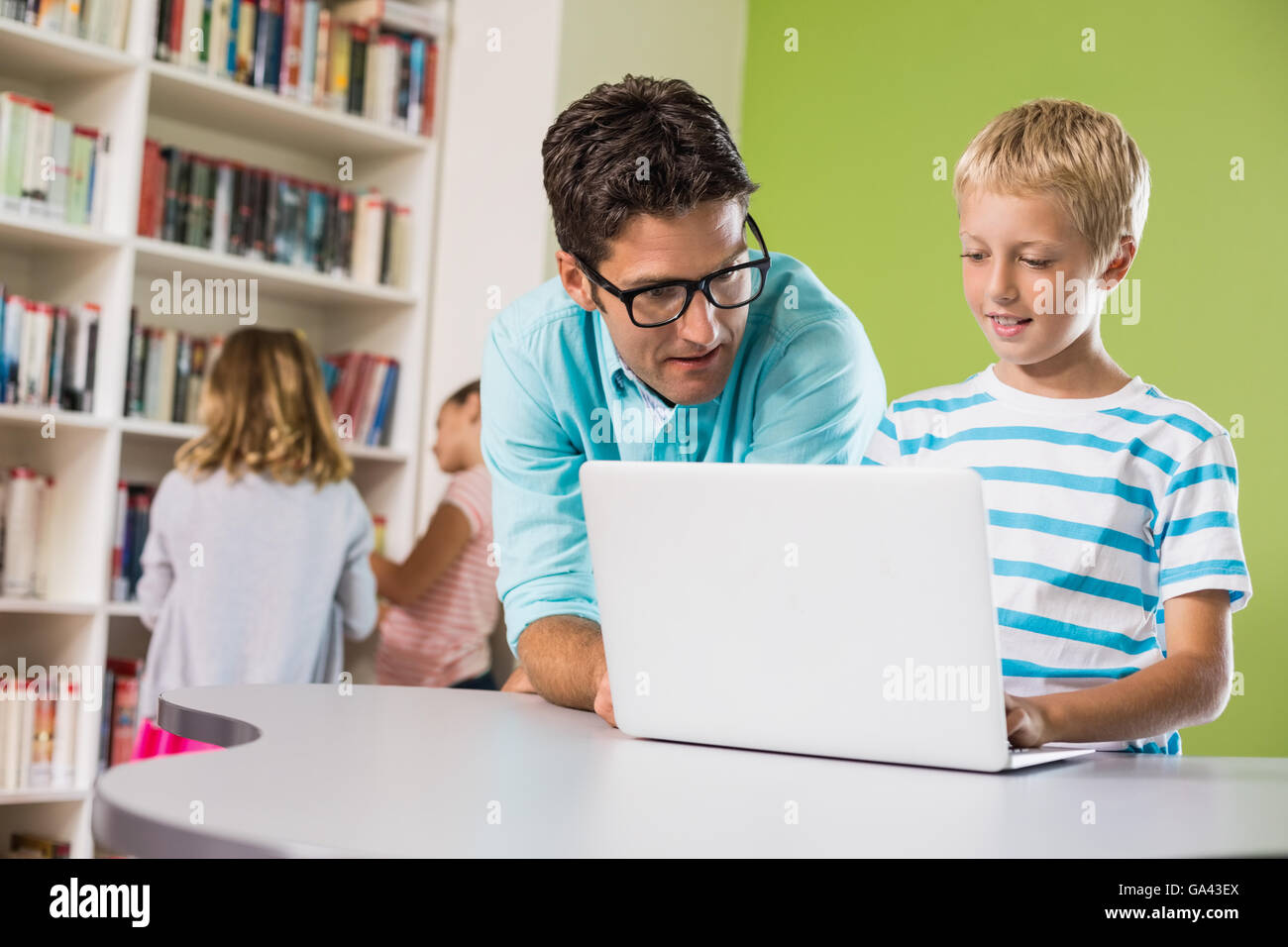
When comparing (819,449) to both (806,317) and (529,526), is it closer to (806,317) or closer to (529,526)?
(806,317)

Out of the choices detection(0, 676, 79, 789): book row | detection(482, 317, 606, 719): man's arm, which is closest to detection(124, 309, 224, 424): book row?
detection(0, 676, 79, 789): book row

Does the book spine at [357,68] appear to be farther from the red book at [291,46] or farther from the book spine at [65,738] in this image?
the book spine at [65,738]

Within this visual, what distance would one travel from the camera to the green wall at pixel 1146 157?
245 cm

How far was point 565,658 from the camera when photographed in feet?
4.29

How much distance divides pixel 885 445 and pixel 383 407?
2327 millimetres

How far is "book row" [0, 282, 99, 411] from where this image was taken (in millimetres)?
2869

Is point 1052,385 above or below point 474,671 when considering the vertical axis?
above

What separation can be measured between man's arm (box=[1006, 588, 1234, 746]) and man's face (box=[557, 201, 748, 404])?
0.53 m

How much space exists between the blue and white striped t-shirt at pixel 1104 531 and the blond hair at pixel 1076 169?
19 centimetres

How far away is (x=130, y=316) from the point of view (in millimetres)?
3068

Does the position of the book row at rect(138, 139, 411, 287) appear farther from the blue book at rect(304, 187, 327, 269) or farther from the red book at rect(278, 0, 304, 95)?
the red book at rect(278, 0, 304, 95)

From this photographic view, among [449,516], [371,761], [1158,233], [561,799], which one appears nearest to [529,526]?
[371,761]

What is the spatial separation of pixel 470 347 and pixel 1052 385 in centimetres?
228

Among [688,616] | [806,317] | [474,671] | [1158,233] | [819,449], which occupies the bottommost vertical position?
[474,671]
